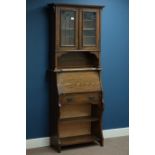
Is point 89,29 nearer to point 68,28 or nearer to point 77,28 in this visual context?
point 77,28

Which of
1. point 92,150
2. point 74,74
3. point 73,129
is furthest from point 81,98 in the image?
point 92,150

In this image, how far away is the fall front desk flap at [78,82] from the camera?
13.6 ft

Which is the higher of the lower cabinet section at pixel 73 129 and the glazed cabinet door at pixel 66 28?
the glazed cabinet door at pixel 66 28

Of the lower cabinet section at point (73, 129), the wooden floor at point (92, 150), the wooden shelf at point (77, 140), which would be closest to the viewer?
the wooden floor at point (92, 150)

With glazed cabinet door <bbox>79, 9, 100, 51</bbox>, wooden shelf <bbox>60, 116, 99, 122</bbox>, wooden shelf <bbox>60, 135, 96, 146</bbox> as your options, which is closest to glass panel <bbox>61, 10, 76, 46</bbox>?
glazed cabinet door <bbox>79, 9, 100, 51</bbox>

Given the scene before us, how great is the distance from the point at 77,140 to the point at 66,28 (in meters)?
1.57

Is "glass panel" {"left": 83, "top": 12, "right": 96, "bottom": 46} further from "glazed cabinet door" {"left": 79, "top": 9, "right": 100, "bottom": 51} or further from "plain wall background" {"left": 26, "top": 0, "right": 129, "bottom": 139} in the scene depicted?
"plain wall background" {"left": 26, "top": 0, "right": 129, "bottom": 139}

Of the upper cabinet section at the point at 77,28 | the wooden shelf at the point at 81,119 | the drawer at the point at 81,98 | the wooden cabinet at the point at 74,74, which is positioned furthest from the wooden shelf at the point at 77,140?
the upper cabinet section at the point at 77,28

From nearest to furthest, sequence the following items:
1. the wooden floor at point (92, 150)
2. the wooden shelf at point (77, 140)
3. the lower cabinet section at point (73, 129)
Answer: the wooden floor at point (92, 150) < the wooden shelf at point (77, 140) < the lower cabinet section at point (73, 129)

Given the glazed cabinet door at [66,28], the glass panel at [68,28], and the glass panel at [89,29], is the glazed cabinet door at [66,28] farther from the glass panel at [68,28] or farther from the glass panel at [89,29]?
the glass panel at [89,29]

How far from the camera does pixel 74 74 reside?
14.0 ft

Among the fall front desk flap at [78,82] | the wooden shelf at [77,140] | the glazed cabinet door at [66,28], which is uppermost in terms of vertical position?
the glazed cabinet door at [66,28]

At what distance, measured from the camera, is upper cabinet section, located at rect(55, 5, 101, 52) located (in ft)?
13.4
